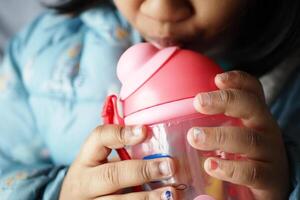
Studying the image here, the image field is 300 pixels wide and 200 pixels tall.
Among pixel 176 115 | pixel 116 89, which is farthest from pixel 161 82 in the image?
pixel 116 89

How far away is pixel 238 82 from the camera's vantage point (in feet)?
2.32

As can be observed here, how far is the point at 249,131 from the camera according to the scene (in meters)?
0.69

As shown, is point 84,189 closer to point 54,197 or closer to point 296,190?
point 54,197

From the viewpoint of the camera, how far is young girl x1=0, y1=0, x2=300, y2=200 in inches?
26.6

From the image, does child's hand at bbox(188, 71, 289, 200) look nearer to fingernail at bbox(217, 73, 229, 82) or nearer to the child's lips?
fingernail at bbox(217, 73, 229, 82)

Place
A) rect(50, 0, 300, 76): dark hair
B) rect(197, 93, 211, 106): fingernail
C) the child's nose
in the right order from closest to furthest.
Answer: rect(197, 93, 211, 106): fingernail < the child's nose < rect(50, 0, 300, 76): dark hair

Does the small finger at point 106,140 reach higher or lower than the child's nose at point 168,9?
lower

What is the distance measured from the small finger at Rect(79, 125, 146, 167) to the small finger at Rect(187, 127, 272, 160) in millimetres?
68

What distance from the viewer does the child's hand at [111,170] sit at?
2.13ft

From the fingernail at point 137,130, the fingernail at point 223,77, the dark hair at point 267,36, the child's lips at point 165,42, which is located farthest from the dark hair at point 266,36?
the fingernail at point 137,130

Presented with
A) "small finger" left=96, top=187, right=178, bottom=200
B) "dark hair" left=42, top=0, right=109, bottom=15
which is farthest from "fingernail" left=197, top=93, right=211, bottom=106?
"dark hair" left=42, top=0, right=109, bottom=15

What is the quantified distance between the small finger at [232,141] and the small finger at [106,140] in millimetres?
68

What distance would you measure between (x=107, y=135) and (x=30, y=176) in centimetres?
32

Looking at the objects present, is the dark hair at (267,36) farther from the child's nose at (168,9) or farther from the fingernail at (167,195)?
the fingernail at (167,195)
